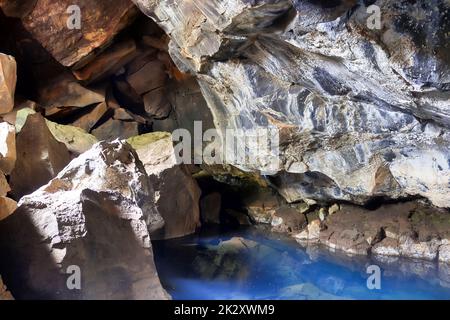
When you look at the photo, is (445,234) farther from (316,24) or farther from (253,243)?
(316,24)

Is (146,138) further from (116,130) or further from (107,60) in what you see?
(107,60)

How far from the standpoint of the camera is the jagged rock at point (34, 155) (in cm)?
753

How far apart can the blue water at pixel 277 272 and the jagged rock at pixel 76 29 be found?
15.7 feet

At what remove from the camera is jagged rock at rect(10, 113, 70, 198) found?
296 inches

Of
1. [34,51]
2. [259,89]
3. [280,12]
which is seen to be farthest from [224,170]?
[280,12]

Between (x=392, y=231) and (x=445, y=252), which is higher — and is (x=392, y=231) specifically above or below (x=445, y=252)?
below

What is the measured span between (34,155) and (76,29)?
3.23m

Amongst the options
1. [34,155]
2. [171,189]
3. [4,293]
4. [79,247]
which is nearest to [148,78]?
[171,189]

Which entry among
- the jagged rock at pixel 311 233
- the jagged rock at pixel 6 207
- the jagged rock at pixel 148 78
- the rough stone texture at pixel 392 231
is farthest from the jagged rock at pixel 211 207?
the jagged rock at pixel 6 207

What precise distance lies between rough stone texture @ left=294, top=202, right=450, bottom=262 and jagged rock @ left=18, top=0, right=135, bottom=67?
6735 millimetres

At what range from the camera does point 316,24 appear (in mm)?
4594

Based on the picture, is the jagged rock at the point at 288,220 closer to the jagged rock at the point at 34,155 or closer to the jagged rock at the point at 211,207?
the jagged rock at the point at 211,207

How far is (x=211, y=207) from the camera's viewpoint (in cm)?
1138

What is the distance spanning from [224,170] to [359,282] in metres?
4.87
